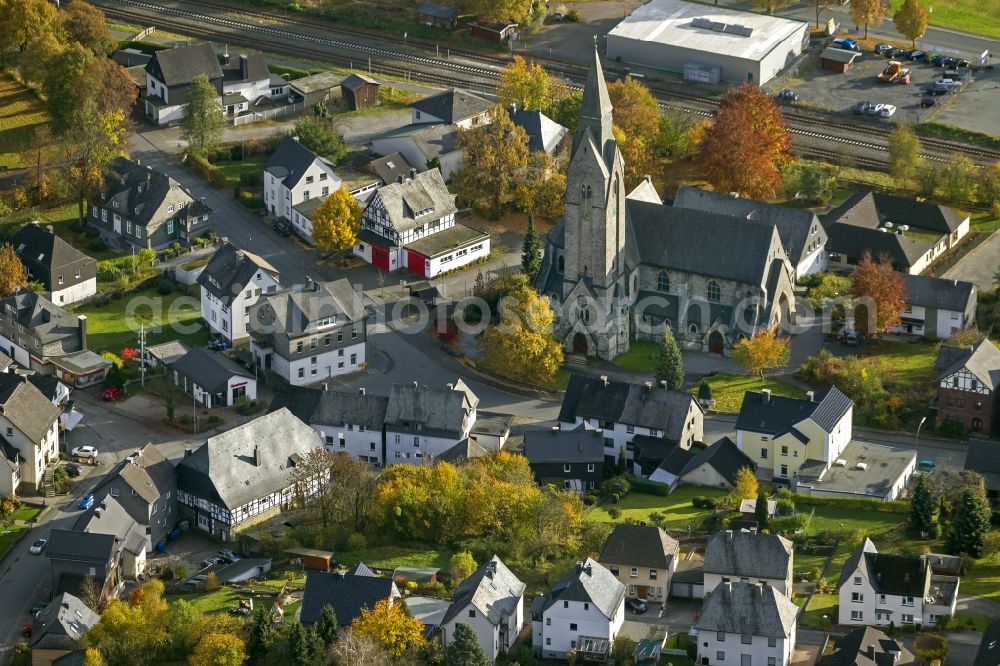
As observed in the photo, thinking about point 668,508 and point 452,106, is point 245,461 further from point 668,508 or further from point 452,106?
point 452,106

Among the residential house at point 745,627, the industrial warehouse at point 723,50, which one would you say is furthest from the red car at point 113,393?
the industrial warehouse at point 723,50

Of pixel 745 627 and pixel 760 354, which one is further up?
pixel 760 354

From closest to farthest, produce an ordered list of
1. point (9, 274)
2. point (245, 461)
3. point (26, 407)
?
1. point (245, 461)
2. point (26, 407)
3. point (9, 274)

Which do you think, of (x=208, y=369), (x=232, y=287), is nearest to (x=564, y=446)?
(x=208, y=369)

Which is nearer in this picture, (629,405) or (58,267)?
(629,405)

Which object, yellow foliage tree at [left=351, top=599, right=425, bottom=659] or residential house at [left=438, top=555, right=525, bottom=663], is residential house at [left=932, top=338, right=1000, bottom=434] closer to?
residential house at [left=438, top=555, right=525, bottom=663]

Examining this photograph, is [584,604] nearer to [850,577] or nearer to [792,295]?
[850,577]

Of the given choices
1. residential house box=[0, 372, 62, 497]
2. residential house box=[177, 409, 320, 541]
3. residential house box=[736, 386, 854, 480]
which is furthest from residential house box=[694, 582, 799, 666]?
residential house box=[0, 372, 62, 497]
